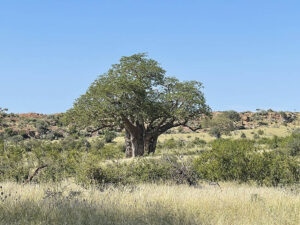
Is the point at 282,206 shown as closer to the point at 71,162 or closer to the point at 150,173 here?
the point at 150,173

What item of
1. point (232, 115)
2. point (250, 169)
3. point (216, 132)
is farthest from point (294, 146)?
point (232, 115)

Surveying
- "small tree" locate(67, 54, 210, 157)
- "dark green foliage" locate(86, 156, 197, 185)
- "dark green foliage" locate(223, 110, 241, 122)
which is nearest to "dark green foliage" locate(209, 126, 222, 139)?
"dark green foliage" locate(223, 110, 241, 122)

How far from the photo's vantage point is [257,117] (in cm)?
8731

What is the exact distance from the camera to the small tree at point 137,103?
28750 millimetres

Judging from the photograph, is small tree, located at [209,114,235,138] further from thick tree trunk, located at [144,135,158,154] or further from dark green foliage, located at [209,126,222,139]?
thick tree trunk, located at [144,135,158,154]

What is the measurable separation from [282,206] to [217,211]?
138cm

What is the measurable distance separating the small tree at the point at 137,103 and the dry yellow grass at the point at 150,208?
2033 cm

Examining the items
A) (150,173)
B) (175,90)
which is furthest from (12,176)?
(175,90)

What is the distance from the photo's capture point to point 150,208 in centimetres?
668

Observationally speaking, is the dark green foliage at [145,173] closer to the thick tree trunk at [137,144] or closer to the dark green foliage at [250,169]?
the dark green foliage at [250,169]

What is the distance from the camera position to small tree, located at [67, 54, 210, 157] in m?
28.8

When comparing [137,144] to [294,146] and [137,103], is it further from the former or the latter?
[294,146]

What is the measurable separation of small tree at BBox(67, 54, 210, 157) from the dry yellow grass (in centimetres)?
2033

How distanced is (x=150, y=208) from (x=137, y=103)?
22.8m
